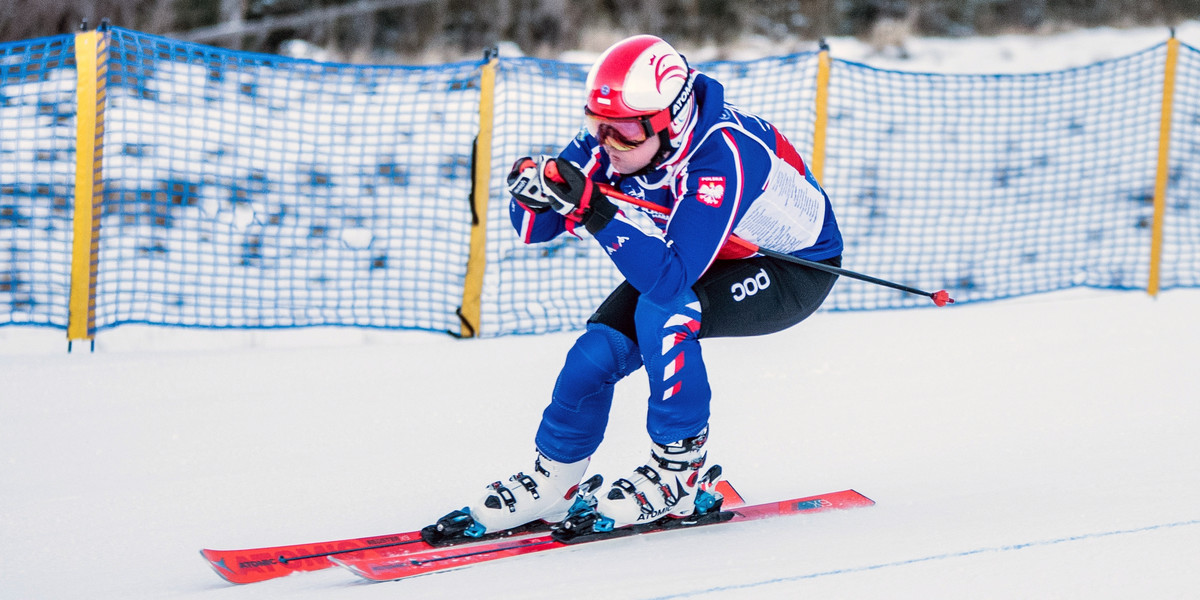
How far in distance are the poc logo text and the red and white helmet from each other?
0.46 meters

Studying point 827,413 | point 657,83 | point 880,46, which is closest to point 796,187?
point 657,83

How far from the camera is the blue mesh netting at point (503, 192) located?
6.54 meters

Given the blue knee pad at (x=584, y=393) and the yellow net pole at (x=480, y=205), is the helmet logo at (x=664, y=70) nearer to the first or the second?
the blue knee pad at (x=584, y=393)

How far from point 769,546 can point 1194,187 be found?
8.62 m

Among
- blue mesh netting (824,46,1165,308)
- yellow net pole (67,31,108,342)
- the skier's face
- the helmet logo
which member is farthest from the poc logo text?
blue mesh netting (824,46,1165,308)

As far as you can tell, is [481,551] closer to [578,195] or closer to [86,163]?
[578,195]

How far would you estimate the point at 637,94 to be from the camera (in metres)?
2.25

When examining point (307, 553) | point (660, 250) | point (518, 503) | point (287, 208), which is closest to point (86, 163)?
point (307, 553)

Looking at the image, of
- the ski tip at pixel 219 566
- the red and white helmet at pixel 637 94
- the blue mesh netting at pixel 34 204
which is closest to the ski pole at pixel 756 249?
the red and white helmet at pixel 637 94

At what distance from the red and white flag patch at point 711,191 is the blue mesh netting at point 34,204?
13.2 feet

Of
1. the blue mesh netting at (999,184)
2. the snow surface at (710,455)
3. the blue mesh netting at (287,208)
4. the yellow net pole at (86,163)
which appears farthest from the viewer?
the blue mesh netting at (999,184)

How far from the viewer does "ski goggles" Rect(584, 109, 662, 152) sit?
2.29 m

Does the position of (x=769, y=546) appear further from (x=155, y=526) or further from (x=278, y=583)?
(x=155, y=526)

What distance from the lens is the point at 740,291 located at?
2.57m
